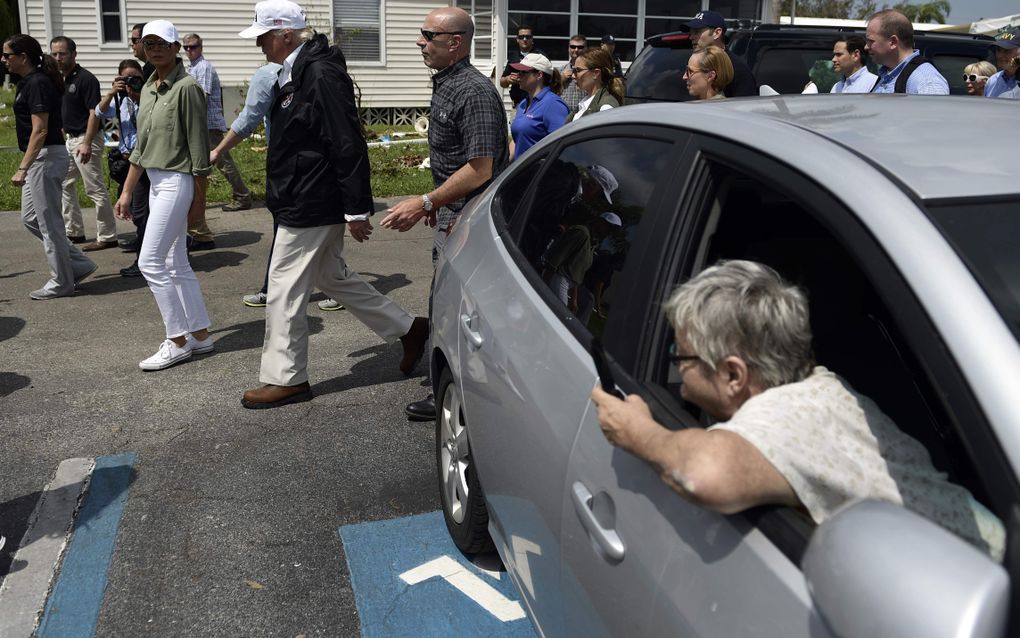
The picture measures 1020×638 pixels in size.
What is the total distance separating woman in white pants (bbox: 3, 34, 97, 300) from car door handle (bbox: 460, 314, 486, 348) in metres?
5.12

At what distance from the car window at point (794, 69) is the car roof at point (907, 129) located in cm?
588

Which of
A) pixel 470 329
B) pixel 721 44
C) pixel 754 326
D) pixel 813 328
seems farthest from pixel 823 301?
pixel 721 44

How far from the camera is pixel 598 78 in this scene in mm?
7004

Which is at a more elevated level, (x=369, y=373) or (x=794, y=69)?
(x=794, y=69)

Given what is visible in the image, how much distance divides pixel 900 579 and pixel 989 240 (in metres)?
0.74

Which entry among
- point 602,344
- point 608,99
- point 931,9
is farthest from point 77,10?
point 931,9

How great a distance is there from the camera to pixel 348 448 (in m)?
4.54

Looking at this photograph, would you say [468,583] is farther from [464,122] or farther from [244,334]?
[244,334]

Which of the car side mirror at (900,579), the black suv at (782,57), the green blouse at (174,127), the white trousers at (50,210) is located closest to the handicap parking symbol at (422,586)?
the car side mirror at (900,579)

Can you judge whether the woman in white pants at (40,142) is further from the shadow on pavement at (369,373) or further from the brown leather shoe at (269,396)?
the brown leather shoe at (269,396)

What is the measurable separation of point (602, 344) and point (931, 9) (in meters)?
78.7

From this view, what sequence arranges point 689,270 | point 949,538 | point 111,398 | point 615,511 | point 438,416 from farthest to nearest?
point 111,398, point 438,416, point 689,270, point 615,511, point 949,538

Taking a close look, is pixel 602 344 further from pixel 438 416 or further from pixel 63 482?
pixel 63 482

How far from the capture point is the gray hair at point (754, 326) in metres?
1.84
